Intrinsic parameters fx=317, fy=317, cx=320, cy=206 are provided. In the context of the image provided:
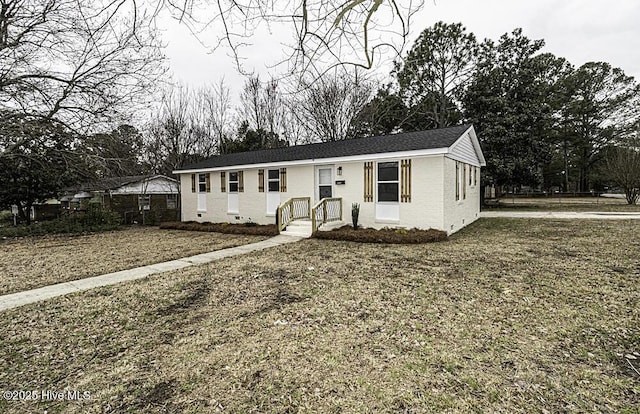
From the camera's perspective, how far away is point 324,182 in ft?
40.1

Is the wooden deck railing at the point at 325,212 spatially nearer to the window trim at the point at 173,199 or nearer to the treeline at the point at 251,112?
the treeline at the point at 251,112

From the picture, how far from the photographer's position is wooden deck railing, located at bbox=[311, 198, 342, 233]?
10.6 meters

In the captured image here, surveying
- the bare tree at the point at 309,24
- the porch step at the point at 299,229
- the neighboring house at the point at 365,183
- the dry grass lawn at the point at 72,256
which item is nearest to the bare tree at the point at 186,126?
the neighboring house at the point at 365,183

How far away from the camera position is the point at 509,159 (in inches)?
752

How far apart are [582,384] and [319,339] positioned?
225 cm

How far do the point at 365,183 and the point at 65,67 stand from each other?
35.4 feet

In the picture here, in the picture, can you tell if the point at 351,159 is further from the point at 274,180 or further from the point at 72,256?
the point at 72,256

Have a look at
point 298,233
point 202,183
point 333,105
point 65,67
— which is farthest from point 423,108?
point 65,67

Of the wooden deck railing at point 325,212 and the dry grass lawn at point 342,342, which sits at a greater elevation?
the wooden deck railing at point 325,212

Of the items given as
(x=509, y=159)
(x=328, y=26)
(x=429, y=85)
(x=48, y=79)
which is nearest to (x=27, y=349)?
(x=328, y=26)

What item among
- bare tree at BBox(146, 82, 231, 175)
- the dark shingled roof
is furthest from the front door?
bare tree at BBox(146, 82, 231, 175)

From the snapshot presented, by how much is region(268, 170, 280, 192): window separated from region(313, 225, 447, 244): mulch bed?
3.95 meters

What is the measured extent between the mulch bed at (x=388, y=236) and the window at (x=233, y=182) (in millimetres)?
6210

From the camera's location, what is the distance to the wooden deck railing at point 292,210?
11500 mm
